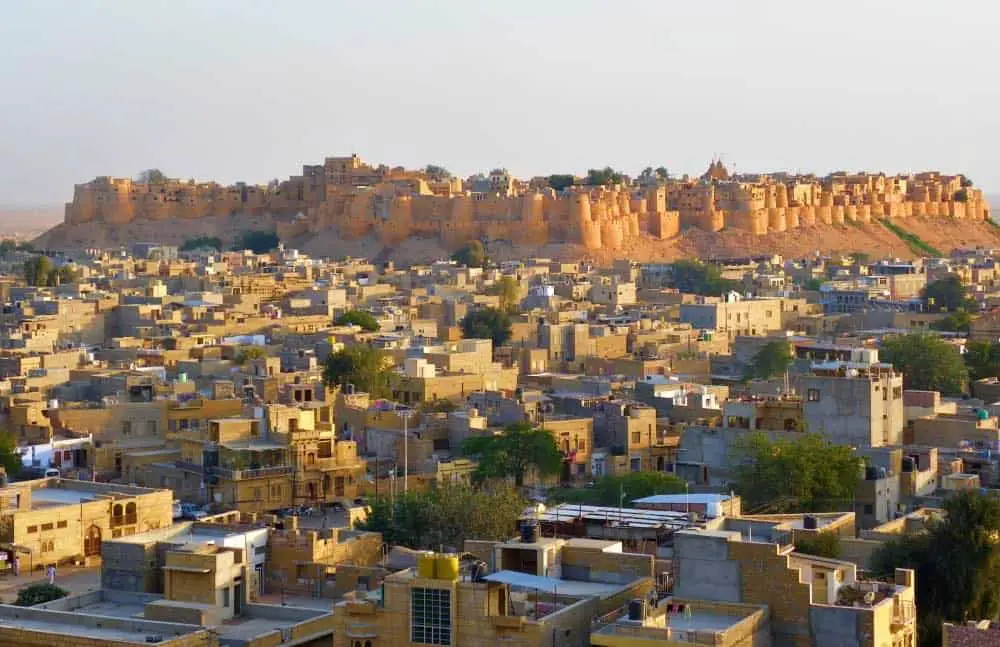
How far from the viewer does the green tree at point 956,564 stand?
17.2m

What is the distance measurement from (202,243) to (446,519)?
82.0 m

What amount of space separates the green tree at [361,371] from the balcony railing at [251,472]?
797 cm

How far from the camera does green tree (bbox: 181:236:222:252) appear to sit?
9938 centimetres

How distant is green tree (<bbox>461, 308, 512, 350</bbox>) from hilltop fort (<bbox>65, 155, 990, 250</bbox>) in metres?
41.6

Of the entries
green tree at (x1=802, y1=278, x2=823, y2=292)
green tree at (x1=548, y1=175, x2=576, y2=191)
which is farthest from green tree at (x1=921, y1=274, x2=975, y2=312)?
green tree at (x1=548, y1=175, x2=576, y2=191)

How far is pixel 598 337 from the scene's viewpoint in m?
46.0

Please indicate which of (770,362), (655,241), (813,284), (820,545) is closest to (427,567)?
(820,545)

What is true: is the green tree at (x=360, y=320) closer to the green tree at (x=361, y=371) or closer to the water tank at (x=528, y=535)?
the green tree at (x=361, y=371)

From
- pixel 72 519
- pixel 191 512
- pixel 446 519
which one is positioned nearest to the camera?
pixel 446 519

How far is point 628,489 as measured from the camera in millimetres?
24641

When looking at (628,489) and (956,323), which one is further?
(956,323)

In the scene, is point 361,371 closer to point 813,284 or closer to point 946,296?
point 946,296

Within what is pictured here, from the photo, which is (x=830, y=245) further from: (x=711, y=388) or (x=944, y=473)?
(x=944, y=473)

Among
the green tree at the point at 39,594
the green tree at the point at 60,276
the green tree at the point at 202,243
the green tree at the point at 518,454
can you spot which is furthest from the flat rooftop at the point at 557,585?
the green tree at the point at 202,243
